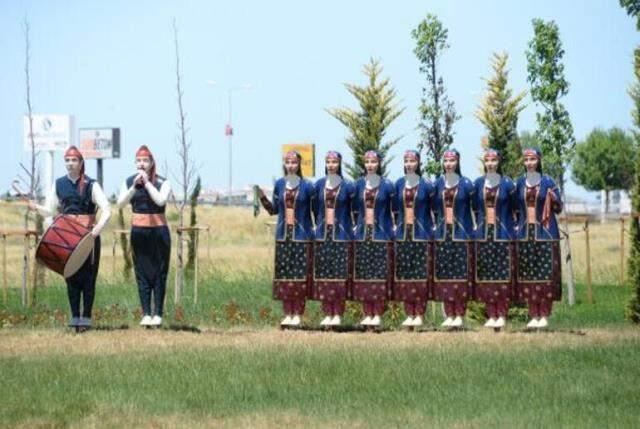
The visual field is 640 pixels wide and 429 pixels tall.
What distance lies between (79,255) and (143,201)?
0.98m

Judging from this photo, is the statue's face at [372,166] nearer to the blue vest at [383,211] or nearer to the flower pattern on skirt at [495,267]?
the blue vest at [383,211]

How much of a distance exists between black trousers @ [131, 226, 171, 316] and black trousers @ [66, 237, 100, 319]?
0.46m

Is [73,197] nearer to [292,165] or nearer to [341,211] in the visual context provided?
[292,165]

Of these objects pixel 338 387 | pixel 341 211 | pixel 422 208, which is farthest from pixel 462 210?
pixel 338 387

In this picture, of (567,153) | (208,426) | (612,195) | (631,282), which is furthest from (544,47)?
(612,195)

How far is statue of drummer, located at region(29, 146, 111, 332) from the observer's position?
54.6ft

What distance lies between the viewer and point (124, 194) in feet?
54.7

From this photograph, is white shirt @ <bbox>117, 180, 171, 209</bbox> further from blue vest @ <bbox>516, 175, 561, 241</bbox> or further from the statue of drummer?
blue vest @ <bbox>516, 175, 561, 241</bbox>

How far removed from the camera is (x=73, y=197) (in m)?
16.7

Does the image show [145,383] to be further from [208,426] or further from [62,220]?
[62,220]

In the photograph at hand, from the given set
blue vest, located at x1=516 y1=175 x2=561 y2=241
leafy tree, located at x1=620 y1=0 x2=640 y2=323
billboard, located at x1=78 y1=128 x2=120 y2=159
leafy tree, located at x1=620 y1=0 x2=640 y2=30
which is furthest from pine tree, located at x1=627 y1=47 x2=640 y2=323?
billboard, located at x1=78 y1=128 x2=120 y2=159

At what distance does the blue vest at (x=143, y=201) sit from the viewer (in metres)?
16.6

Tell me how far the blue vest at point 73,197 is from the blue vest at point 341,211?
2.69 m

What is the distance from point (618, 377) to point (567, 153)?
1293 centimetres
